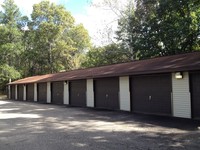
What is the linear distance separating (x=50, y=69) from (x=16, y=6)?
11813 mm

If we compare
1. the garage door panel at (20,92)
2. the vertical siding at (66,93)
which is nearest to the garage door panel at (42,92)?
the vertical siding at (66,93)

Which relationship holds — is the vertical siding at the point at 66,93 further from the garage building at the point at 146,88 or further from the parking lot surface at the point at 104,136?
the parking lot surface at the point at 104,136

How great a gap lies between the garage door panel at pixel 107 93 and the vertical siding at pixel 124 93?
1.46 ft

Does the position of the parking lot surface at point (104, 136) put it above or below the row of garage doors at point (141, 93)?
below

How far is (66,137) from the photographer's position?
8.79m

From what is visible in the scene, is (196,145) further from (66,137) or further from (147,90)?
(147,90)

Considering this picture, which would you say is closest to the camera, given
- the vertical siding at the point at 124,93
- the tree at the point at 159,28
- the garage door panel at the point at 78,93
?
the vertical siding at the point at 124,93

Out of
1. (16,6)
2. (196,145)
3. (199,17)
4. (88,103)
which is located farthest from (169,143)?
(16,6)

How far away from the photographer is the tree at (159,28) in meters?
24.6

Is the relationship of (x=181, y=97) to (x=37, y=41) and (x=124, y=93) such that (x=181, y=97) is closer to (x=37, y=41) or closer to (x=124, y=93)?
(x=124, y=93)

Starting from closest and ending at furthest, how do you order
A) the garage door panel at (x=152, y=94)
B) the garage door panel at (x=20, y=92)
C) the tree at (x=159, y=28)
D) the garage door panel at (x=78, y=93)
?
the garage door panel at (x=152, y=94), the garage door panel at (x=78, y=93), the tree at (x=159, y=28), the garage door panel at (x=20, y=92)

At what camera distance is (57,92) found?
24703 millimetres

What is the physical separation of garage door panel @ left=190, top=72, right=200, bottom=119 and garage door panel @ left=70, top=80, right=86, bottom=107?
986cm

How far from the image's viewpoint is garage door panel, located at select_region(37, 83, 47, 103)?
2719cm
